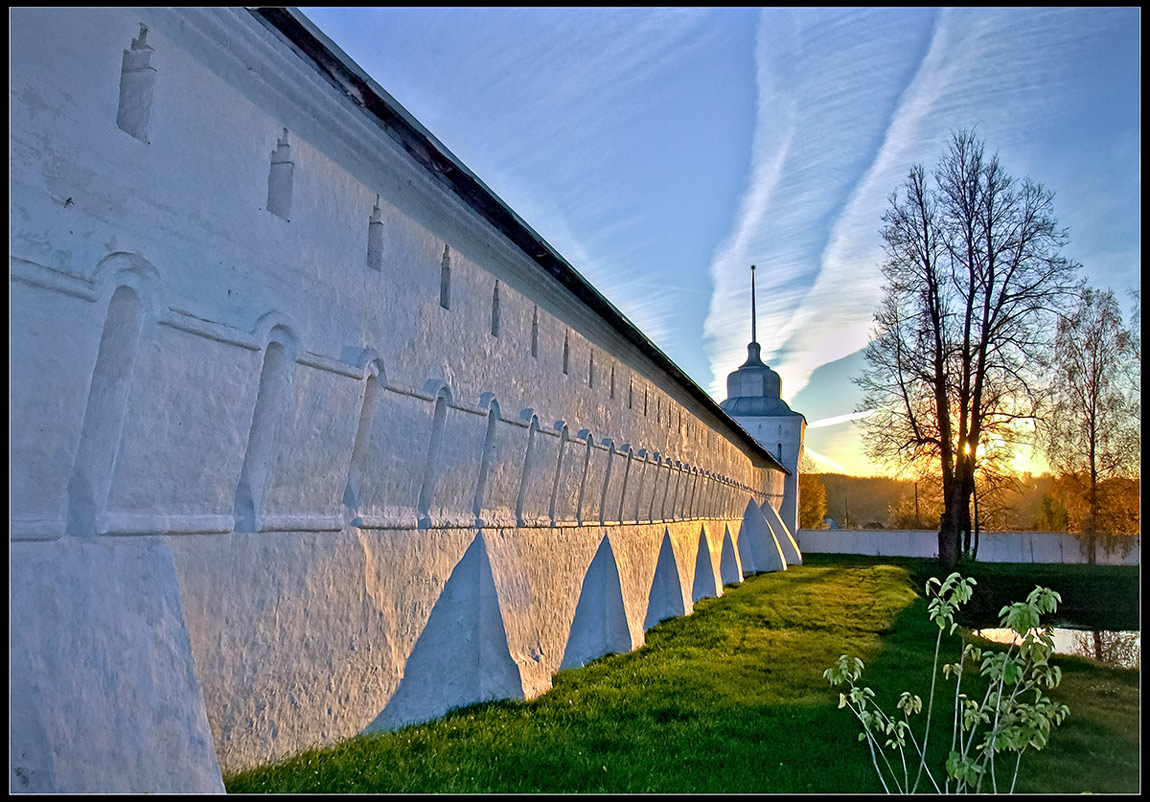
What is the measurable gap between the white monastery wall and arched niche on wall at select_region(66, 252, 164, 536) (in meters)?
0.01

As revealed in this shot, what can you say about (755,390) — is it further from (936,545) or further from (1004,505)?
(1004,505)

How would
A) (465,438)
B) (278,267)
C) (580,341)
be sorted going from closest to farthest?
(278,267) < (465,438) < (580,341)

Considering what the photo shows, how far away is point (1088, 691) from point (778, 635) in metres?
5.57

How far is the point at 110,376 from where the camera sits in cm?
424

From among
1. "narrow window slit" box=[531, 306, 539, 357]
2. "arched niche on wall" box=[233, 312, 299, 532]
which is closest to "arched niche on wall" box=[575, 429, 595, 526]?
"narrow window slit" box=[531, 306, 539, 357]

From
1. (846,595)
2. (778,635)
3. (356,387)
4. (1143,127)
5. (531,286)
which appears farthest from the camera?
(846,595)

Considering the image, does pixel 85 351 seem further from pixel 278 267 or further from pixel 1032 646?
pixel 1032 646

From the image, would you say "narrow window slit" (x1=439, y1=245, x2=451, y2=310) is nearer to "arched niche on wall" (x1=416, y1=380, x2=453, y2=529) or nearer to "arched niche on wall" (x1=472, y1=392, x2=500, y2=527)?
"arched niche on wall" (x1=416, y1=380, x2=453, y2=529)

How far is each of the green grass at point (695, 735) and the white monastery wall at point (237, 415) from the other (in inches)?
18.0

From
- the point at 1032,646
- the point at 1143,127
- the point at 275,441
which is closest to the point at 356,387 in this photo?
the point at 275,441

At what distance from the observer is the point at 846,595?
20.8 m

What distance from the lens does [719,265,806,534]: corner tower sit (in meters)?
41.5

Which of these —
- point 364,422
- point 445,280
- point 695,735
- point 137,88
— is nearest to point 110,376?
point 137,88

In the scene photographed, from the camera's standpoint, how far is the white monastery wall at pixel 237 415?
3844mm
